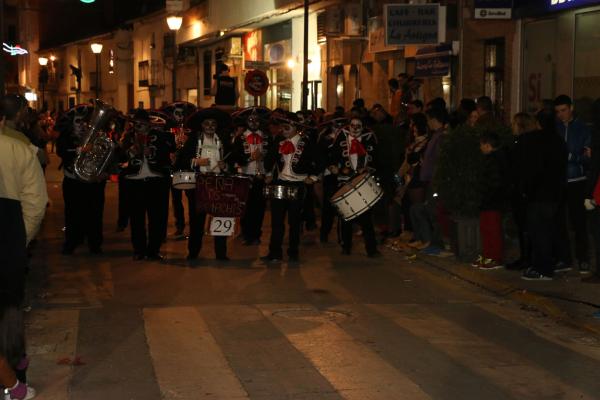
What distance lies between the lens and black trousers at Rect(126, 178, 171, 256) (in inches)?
531

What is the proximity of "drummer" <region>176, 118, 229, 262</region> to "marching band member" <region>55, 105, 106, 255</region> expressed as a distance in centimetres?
139

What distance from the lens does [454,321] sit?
985 centimetres

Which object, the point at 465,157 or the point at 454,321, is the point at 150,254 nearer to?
the point at 465,157

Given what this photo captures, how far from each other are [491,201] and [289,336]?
458 centimetres

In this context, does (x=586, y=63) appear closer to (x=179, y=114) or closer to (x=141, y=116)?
(x=179, y=114)

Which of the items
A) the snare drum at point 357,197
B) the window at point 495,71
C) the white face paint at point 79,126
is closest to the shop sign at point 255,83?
the window at point 495,71

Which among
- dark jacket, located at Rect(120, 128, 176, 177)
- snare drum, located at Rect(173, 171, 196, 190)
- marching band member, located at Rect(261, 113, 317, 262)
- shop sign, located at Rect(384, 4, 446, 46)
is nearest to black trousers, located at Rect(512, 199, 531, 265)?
marching band member, located at Rect(261, 113, 317, 262)

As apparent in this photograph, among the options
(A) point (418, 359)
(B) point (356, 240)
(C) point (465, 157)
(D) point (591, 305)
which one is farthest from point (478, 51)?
(A) point (418, 359)

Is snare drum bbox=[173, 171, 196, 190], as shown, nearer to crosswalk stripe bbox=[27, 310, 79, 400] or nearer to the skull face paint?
the skull face paint

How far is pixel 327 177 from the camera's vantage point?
1484 cm

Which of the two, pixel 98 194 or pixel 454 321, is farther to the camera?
pixel 98 194

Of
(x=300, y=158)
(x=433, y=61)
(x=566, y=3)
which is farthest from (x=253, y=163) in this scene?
(x=433, y=61)

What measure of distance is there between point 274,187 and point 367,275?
1749mm

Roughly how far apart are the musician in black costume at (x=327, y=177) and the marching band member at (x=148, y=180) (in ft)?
6.59
